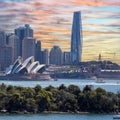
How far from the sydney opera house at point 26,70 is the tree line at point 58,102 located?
31.6 m

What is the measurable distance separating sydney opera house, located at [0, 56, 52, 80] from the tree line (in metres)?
31.6

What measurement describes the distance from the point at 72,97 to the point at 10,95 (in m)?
2.34

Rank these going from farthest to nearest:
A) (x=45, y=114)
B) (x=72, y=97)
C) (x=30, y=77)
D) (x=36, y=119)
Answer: (x=30, y=77), (x=72, y=97), (x=45, y=114), (x=36, y=119)

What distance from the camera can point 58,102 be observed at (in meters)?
24.3

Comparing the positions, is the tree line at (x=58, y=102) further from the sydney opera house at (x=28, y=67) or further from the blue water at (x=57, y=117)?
the sydney opera house at (x=28, y=67)

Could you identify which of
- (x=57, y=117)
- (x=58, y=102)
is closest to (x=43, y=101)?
(x=58, y=102)

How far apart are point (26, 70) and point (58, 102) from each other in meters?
32.6

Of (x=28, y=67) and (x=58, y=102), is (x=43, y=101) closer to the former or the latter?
(x=58, y=102)

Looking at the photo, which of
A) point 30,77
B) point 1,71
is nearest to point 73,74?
point 1,71

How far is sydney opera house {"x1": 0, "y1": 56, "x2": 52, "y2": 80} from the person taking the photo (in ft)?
186

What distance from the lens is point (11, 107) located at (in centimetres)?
2312

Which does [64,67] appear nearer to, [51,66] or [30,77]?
[51,66]

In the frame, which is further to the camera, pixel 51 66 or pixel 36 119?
pixel 51 66

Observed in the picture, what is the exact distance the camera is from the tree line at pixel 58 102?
76.1 ft
